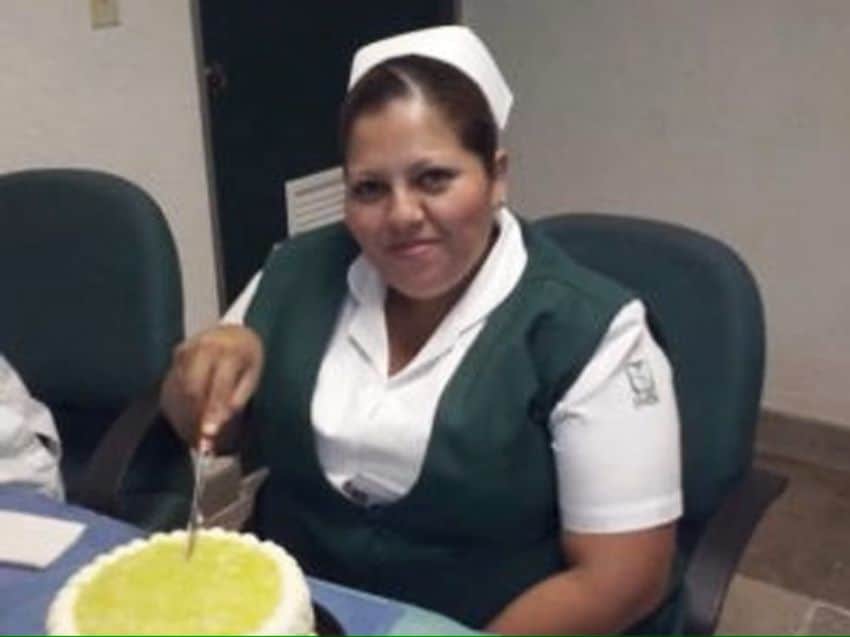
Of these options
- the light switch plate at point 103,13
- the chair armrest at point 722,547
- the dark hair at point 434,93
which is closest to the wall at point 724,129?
the light switch plate at point 103,13

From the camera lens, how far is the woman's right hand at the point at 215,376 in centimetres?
113

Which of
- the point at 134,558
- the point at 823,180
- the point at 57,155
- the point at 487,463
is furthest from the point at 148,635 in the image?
the point at 823,180

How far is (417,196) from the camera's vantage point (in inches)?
47.7

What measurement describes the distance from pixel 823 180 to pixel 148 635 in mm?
2234

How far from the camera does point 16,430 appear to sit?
140 centimetres

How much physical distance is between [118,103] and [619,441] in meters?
1.45

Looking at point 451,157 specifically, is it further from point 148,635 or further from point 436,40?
point 148,635

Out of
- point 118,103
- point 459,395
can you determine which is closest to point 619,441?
point 459,395

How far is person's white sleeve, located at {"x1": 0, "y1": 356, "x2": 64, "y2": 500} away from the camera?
1.36 m

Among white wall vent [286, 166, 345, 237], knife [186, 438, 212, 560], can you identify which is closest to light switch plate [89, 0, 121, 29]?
white wall vent [286, 166, 345, 237]

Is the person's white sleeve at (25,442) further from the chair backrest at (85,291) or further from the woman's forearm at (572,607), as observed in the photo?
the woman's forearm at (572,607)

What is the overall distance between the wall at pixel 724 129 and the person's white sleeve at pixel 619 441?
157cm

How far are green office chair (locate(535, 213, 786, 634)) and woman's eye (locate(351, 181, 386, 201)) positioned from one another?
346mm

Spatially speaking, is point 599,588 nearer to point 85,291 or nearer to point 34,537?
point 34,537
